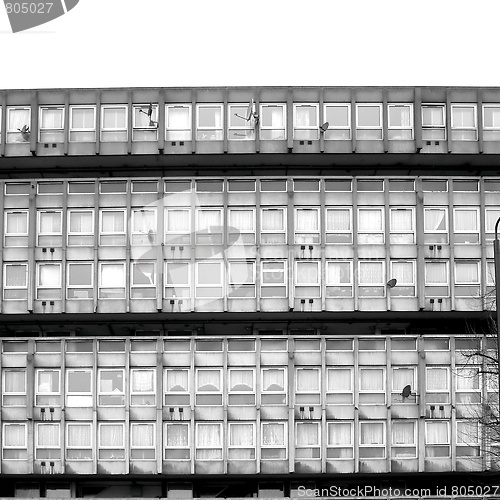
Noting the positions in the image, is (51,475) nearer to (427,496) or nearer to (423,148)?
(427,496)

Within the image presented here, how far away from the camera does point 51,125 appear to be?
54781mm

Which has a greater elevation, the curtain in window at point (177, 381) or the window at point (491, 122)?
the window at point (491, 122)

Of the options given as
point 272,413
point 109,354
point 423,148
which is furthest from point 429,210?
point 109,354

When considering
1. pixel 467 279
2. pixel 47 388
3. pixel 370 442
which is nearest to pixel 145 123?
pixel 47 388

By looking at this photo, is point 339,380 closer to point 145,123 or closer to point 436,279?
point 436,279

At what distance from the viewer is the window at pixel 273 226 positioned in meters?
54.2

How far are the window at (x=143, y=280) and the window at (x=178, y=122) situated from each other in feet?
18.9

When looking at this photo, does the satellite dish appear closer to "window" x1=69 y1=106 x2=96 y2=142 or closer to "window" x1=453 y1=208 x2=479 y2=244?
"window" x1=453 y1=208 x2=479 y2=244

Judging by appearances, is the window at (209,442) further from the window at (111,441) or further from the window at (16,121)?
the window at (16,121)

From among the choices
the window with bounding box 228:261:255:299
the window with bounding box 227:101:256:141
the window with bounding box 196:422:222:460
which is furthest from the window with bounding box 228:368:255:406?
the window with bounding box 227:101:256:141

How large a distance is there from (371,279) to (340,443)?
7330 mm

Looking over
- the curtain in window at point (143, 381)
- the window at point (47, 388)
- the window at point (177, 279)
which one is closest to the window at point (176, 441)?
the curtain in window at point (143, 381)

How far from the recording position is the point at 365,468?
52.8 meters

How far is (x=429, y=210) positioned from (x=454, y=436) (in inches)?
394
